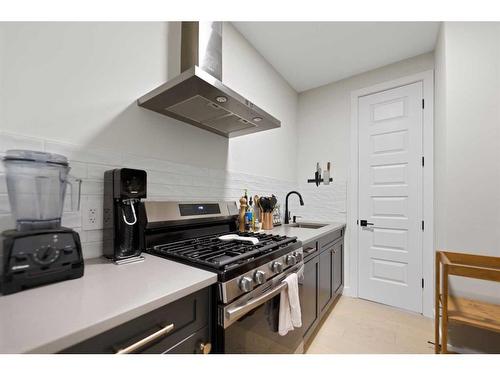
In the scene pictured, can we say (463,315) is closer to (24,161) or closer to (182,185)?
(182,185)

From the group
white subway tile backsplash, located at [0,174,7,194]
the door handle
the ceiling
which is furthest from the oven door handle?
the ceiling

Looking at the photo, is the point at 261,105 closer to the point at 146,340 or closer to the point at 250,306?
the point at 250,306

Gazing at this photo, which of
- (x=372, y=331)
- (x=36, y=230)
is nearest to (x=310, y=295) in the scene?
(x=372, y=331)

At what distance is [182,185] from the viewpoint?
5.02ft

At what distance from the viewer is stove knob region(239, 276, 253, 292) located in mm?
919

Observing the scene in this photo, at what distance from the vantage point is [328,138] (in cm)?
290

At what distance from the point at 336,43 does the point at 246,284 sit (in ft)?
7.69

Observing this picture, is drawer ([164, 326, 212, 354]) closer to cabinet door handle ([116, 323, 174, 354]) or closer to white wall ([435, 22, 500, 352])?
cabinet door handle ([116, 323, 174, 354])

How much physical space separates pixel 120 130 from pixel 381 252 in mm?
2719

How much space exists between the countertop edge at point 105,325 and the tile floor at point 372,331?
147cm

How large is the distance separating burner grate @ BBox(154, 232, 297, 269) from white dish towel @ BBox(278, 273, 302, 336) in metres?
0.21

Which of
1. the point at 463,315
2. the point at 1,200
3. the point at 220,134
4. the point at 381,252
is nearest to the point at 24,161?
the point at 1,200

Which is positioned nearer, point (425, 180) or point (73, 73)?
point (73, 73)

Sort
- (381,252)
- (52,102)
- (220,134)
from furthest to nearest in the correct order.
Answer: (381,252)
(220,134)
(52,102)
